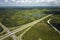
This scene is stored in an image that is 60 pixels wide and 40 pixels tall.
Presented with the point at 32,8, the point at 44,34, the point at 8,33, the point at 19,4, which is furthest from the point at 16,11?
the point at 44,34

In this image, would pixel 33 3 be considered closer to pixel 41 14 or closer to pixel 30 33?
pixel 41 14

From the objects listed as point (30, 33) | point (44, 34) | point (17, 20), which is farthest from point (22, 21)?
point (44, 34)

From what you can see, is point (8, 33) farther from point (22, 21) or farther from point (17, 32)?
point (22, 21)

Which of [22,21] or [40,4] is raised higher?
[40,4]

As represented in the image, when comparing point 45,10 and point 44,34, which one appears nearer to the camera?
point 44,34

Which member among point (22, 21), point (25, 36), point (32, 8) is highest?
point (32, 8)

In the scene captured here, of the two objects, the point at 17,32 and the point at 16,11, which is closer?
the point at 17,32
